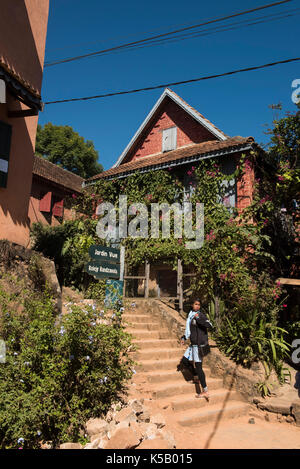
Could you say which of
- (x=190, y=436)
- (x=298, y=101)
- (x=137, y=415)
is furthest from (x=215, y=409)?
(x=298, y=101)

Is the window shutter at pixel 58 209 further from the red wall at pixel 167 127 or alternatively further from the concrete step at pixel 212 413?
the concrete step at pixel 212 413

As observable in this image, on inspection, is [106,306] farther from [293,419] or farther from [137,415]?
[293,419]

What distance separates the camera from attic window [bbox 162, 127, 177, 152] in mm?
14875

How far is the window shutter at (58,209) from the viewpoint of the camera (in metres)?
18.1

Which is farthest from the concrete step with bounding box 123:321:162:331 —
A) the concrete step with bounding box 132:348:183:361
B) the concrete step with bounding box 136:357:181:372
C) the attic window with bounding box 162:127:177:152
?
the attic window with bounding box 162:127:177:152

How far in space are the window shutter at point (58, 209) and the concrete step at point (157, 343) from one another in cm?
1153

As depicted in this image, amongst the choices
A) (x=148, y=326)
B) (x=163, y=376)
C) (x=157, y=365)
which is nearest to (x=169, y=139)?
(x=148, y=326)

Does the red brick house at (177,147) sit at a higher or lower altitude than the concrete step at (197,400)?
higher

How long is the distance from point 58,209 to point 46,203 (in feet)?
3.69

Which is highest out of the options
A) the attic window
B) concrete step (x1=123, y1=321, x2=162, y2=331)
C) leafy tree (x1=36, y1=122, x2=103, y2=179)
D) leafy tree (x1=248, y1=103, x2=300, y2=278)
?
leafy tree (x1=36, y1=122, x2=103, y2=179)

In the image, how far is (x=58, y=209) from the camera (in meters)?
18.2

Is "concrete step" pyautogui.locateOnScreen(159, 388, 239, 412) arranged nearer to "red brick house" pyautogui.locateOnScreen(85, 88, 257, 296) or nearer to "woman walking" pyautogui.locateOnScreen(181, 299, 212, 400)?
"woman walking" pyautogui.locateOnScreen(181, 299, 212, 400)

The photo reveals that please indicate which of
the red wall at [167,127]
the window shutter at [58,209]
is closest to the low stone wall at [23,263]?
the red wall at [167,127]

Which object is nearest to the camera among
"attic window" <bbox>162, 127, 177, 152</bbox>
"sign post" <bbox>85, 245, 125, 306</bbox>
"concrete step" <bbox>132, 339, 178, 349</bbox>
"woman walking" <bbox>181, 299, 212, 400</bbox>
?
"sign post" <bbox>85, 245, 125, 306</bbox>
